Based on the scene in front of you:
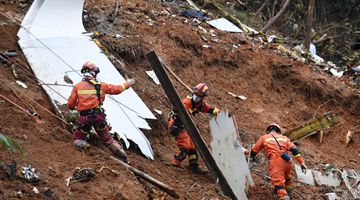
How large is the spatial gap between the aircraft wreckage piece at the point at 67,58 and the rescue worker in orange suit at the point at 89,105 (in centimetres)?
69

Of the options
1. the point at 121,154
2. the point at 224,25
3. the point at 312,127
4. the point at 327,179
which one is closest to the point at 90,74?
the point at 121,154

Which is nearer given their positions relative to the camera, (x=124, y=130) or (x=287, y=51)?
(x=124, y=130)

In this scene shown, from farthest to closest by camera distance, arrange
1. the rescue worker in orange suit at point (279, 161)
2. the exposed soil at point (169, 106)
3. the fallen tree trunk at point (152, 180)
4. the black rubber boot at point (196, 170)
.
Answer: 1. the black rubber boot at point (196, 170)
2. the rescue worker in orange suit at point (279, 161)
3. the fallen tree trunk at point (152, 180)
4. the exposed soil at point (169, 106)

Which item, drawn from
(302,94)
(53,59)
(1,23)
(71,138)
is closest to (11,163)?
(71,138)

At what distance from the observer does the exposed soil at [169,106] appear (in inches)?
238

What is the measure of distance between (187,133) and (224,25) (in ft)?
21.3

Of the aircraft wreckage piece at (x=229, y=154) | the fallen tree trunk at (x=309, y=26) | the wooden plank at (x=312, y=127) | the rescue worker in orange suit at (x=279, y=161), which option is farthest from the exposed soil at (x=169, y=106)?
the fallen tree trunk at (x=309, y=26)

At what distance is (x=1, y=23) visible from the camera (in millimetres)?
8672

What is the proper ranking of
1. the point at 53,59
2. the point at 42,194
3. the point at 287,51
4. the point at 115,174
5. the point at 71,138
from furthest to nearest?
the point at 287,51 → the point at 53,59 → the point at 71,138 → the point at 115,174 → the point at 42,194

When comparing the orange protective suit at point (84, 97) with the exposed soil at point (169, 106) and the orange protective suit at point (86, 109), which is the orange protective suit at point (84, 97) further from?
the exposed soil at point (169, 106)

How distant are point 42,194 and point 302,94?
809 cm

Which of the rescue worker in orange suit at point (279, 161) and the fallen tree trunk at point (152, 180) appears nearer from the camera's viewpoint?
the fallen tree trunk at point (152, 180)

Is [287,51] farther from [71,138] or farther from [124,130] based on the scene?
[71,138]

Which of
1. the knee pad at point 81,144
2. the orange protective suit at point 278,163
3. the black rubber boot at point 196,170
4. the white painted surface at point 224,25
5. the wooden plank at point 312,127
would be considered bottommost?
the wooden plank at point 312,127
